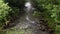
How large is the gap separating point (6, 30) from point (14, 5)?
750 centimetres

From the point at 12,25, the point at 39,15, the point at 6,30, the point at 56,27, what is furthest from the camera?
the point at 39,15

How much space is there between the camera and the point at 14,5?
22578mm

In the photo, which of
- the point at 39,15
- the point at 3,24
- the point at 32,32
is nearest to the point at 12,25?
the point at 3,24

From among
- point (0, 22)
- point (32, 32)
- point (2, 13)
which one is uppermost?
point (2, 13)

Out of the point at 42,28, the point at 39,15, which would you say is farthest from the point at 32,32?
the point at 39,15

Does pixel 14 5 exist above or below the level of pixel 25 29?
above

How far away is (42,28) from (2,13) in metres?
4.70

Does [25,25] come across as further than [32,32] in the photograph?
Yes

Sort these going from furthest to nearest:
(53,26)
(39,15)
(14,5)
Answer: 1. (14,5)
2. (39,15)
3. (53,26)

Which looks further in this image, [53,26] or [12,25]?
[12,25]

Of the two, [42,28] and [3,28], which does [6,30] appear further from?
[42,28]

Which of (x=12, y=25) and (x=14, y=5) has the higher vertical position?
(x=14, y=5)

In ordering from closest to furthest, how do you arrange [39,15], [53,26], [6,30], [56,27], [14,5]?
[56,27] < [53,26] < [6,30] < [39,15] < [14,5]

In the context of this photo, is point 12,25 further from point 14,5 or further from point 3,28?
point 14,5
